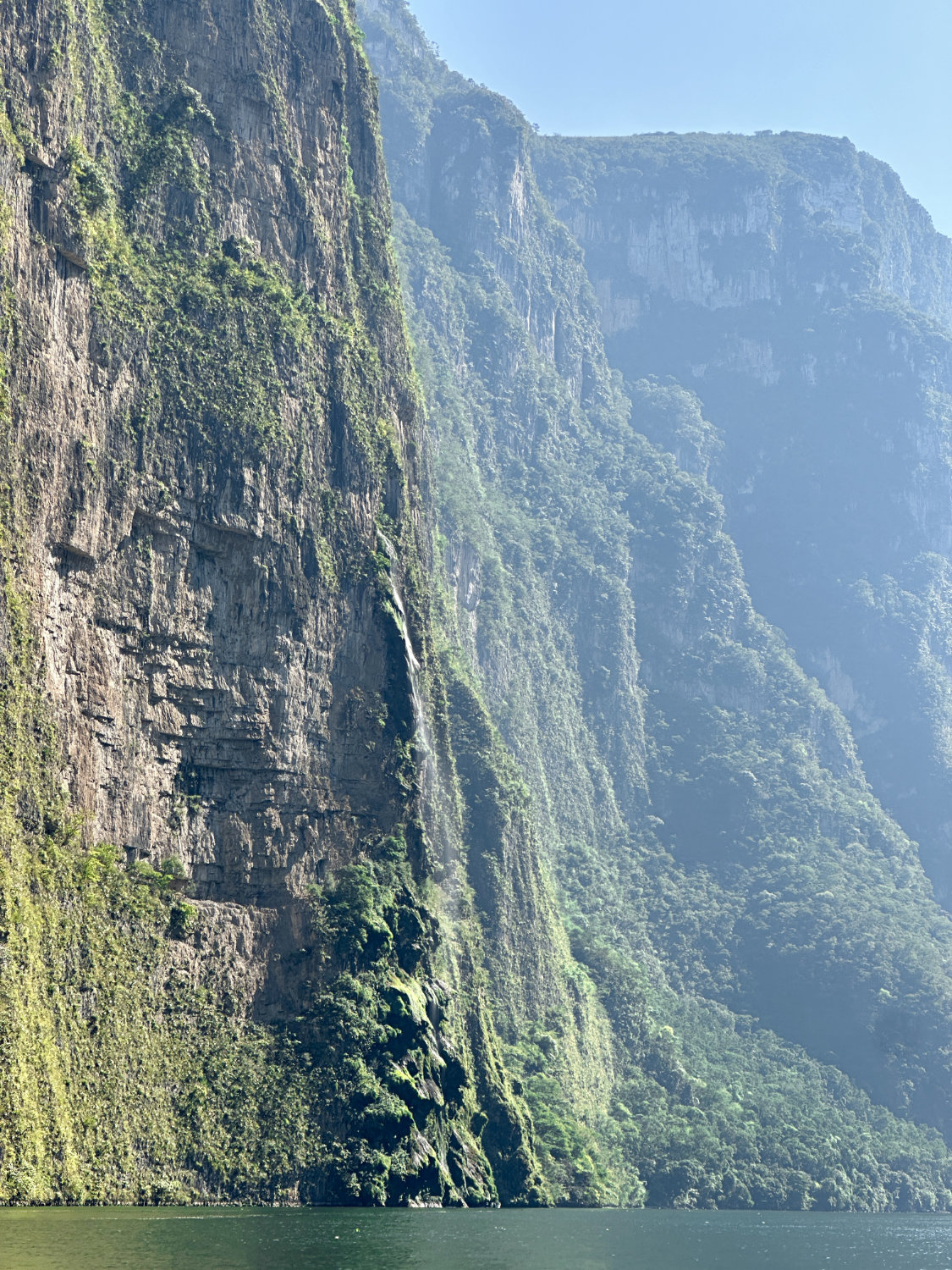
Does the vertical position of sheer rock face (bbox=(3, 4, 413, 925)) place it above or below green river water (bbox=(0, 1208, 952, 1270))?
above

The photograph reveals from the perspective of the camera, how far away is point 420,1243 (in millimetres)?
63188

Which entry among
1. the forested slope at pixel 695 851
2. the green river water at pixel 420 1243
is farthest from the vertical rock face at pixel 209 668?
the forested slope at pixel 695 851

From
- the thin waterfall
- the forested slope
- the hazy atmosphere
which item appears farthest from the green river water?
the forested slope

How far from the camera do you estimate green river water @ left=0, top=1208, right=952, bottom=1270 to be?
51.6m

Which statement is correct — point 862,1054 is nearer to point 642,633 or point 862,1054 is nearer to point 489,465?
point 642,633

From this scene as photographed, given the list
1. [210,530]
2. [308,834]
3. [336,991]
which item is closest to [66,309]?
[210,530]

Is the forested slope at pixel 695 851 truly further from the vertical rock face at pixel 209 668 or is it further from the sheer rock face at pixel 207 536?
the sheer rock face at pixel 207 536

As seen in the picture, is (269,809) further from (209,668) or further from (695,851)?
(695,851)

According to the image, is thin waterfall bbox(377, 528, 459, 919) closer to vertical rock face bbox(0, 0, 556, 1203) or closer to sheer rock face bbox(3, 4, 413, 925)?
vertical rock face bbox(0, 0, 556, 1203)

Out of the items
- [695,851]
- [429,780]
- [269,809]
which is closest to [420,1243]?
[269,809]

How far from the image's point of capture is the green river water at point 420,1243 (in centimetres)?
5159

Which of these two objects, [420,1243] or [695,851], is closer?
[420,1243]

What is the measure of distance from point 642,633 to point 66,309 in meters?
121

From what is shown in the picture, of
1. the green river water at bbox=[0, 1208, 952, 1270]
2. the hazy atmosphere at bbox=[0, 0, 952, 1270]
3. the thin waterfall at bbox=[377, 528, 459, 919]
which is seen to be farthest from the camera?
the thin waterfall at bbox=[377, 528, 459, 919]
